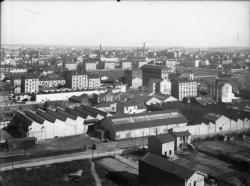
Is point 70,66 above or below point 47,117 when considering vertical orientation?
above

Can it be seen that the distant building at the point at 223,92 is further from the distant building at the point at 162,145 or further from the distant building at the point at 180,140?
the distant building at the point at 162,145

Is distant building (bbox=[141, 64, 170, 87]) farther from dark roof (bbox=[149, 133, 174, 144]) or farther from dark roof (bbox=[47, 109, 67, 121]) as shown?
dark roof (bbox=[149, 133, 174, 144])

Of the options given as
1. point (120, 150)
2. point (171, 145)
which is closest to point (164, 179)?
point (171, 145)

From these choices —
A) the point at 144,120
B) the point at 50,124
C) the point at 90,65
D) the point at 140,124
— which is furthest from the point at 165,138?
the point at 90,65

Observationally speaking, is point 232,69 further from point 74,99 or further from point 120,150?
point 120,150

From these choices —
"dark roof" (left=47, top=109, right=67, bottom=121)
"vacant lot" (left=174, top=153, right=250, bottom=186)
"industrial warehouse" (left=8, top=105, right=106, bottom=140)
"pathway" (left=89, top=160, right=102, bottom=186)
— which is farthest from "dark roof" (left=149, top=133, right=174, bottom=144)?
"dark roof" (left=47, top=109, right=67, bottom=121)

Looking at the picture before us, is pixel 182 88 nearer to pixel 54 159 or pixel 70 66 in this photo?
pixel 54 159

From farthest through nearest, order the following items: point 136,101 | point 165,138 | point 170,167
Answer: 1. point 136,101
2. point 165,138
3. point 170,167
